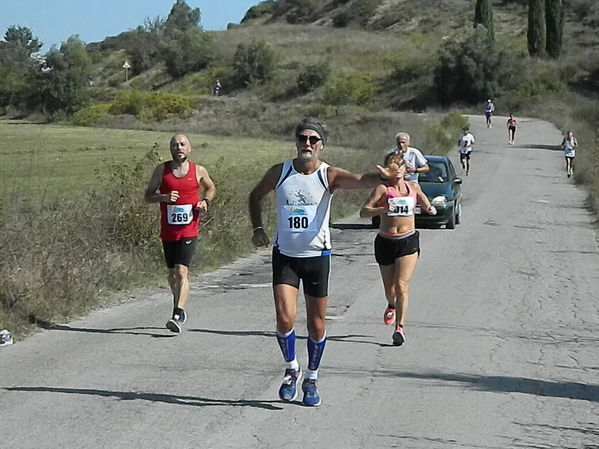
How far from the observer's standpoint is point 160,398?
7281mm

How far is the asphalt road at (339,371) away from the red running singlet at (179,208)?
992 millimetres

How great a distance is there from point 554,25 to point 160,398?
7683 cm

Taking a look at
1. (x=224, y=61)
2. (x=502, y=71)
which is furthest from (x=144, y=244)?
(x=224, y=61)

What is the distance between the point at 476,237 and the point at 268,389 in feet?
43.0

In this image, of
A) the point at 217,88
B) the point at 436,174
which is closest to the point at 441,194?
the point at 436,174

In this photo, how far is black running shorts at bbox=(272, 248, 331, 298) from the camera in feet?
23.1

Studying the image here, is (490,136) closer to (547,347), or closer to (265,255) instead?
(265,255)

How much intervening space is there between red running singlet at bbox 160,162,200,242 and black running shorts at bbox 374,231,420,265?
1.87 metres

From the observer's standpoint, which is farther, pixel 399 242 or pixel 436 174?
pixel 436 174

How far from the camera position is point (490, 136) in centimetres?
5481

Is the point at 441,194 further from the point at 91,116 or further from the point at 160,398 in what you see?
the point at 91,116

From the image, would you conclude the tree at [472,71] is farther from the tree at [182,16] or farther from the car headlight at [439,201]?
the tree at [182,16]

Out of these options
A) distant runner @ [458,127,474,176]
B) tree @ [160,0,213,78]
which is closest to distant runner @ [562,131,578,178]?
distant runner @ [458,127,474,176]

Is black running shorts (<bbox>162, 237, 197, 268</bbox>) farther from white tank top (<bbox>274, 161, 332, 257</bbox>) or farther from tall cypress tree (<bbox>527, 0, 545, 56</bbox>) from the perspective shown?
tall cypress tree (<bbox>527, 0, 545, 56</bbox>)
